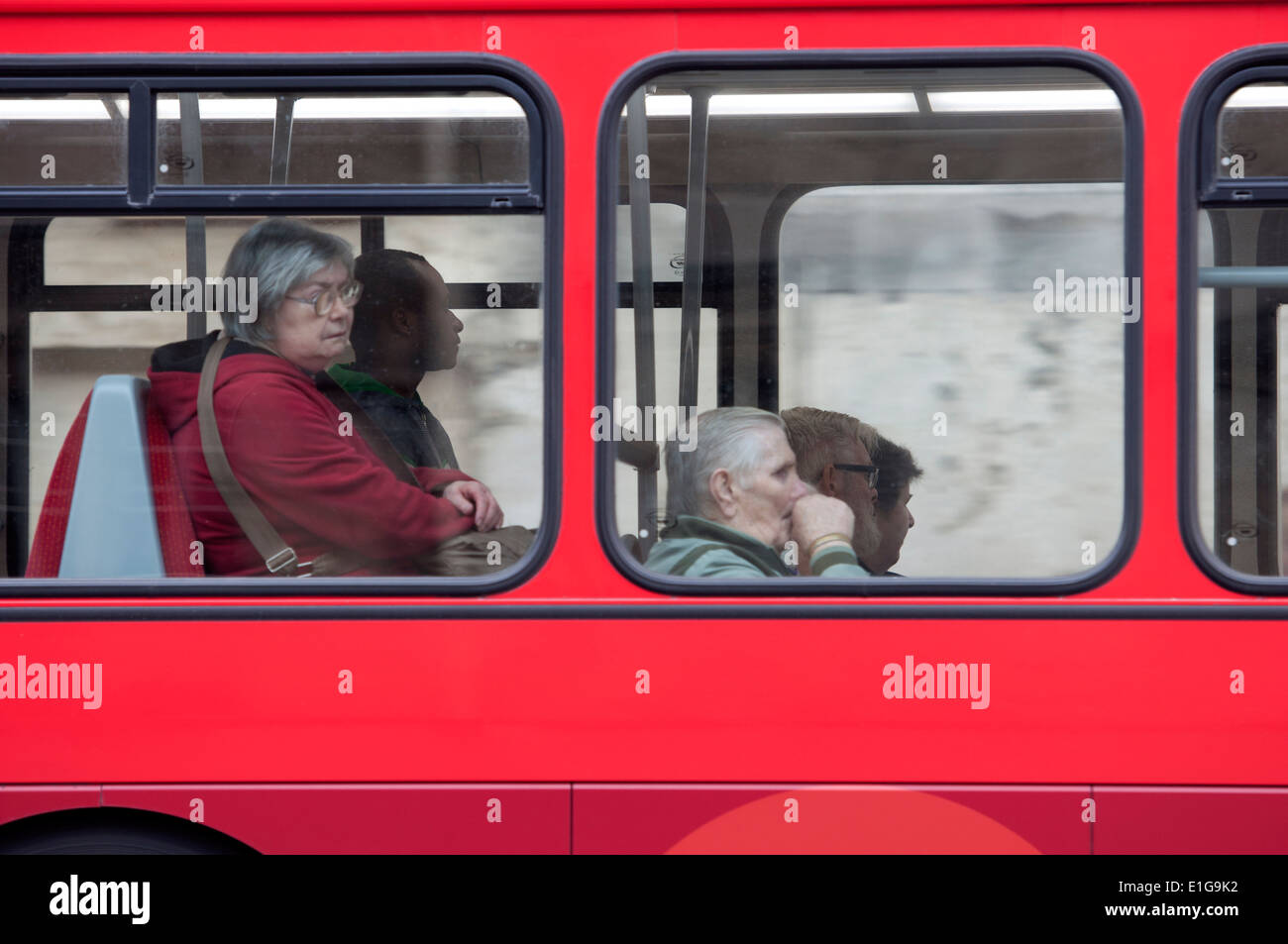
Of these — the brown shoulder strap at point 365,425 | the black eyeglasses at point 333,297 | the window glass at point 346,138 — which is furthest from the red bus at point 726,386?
the brown shoulder strap at point 365,425

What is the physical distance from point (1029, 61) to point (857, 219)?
50 cm

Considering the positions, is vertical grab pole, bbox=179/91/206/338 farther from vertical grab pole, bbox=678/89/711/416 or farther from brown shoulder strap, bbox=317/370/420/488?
vertical grab pole, bbox=678/89/711/416

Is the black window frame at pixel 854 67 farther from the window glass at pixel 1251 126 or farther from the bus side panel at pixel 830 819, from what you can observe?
the bus side panel at pixel 830 819

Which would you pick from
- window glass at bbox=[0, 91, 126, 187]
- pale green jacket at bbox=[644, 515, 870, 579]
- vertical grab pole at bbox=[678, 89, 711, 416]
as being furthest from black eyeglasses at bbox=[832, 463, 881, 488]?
window glass at bbox=[0, 91, 126, 187]

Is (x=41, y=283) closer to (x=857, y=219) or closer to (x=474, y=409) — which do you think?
(x=474, y=409)

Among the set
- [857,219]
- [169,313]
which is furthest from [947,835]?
[169,313]

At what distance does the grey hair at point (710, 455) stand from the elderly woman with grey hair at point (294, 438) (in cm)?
42

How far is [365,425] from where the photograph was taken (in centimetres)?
259

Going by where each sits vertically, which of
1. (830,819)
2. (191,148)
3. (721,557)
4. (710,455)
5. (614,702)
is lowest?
(830,819)

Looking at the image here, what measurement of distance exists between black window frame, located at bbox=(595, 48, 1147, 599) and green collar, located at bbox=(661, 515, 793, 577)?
64 mm

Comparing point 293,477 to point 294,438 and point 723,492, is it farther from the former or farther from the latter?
point 723,492

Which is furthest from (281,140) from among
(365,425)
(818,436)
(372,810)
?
(372,810)

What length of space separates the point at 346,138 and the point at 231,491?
846mm

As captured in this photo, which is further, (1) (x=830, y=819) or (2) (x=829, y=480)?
(2) (x=829, y=480)
